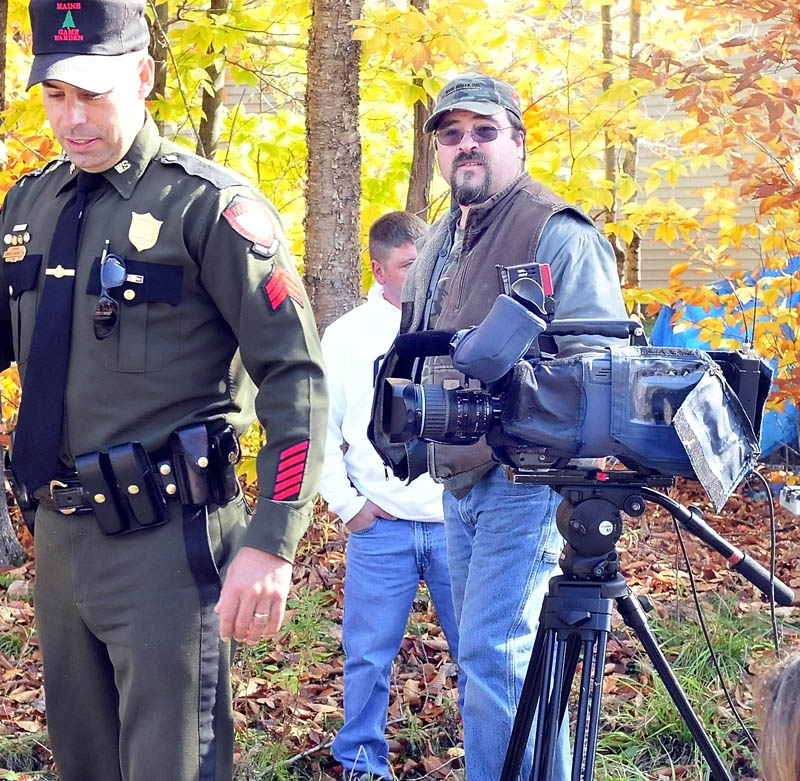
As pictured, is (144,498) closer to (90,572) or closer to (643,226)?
(90,572)

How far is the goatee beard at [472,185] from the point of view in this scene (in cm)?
311

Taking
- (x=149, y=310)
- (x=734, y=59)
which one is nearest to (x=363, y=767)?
(x=149, y=310)

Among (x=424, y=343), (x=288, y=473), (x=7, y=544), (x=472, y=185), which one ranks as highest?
(x=472, y=185)

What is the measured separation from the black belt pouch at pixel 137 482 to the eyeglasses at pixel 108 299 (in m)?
0.26

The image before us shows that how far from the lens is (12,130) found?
238 inches

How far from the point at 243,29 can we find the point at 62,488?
4343 mm

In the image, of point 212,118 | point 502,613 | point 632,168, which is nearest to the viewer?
point 502,613

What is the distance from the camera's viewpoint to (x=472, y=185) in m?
3.12

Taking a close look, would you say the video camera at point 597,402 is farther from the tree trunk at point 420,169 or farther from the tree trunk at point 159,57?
the tree trunk at point 159,57

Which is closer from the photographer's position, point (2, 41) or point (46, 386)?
point (46, 386)

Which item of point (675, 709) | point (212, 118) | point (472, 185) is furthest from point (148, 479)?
point (212, 118)

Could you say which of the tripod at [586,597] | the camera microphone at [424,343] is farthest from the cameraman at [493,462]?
the tripod at [586,597]

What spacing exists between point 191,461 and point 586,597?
893 millimetres

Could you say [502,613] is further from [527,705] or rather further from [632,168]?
[632,168]
